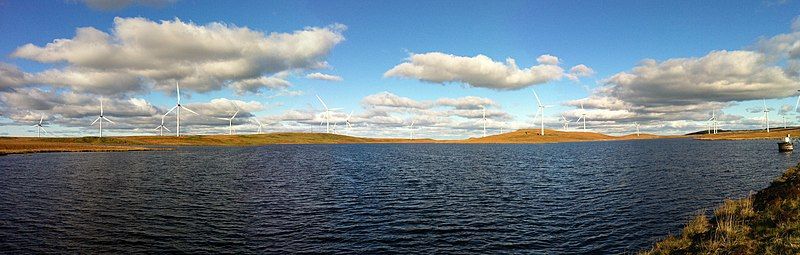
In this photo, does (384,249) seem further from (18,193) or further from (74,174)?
(74,174)

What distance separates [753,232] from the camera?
2031cm

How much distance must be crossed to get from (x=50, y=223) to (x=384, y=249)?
25.2 meters

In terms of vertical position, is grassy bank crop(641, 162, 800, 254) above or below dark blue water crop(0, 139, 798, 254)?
above

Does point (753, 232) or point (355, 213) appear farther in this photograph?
point (355, 213)

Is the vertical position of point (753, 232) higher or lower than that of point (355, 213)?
higher

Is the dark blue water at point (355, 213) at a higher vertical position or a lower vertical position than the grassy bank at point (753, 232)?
lower

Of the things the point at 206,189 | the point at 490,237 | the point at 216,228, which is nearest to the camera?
the point at 490,237

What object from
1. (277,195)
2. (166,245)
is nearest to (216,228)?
(166,245)

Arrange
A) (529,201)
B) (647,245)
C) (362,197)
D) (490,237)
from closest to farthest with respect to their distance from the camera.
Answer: (647,245), (490,237), (529,201), (362,197)

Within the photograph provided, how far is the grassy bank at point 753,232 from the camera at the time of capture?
17391 millimetres

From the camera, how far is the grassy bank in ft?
57.1

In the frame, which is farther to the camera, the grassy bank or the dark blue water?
the dark blue water

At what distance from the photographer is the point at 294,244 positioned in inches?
1065

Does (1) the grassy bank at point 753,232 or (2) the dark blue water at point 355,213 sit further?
(2) the dark blue water at point 355,213
